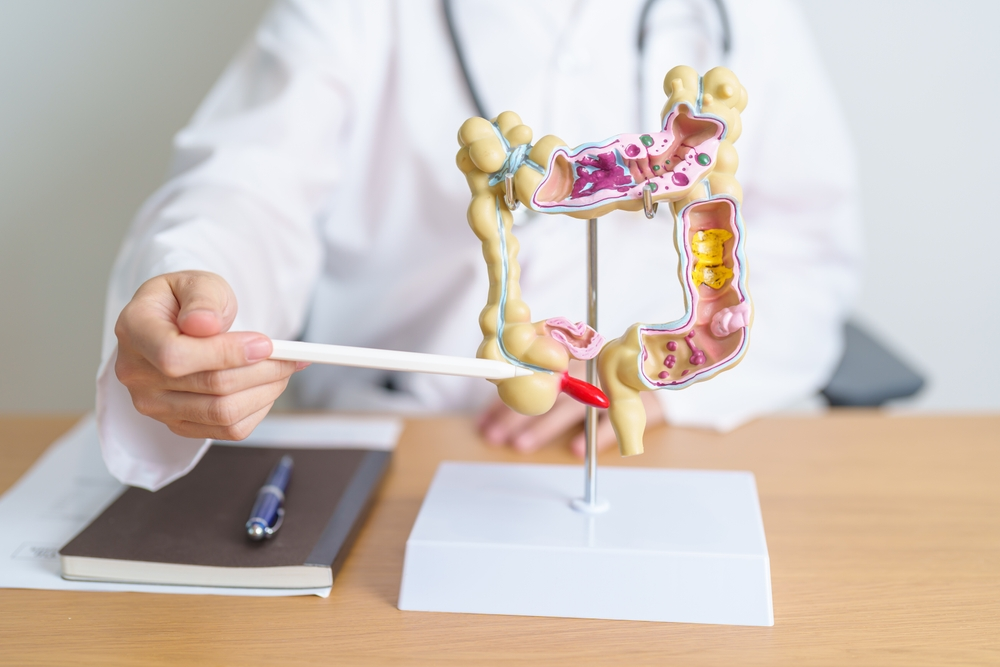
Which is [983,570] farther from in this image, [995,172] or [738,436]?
[995,172]

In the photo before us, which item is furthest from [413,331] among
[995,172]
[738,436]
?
[995,172]

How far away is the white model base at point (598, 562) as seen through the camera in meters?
0.47

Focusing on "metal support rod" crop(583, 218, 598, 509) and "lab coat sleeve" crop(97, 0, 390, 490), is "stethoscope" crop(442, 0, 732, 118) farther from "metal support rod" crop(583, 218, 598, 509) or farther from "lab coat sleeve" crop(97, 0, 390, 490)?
"metal support rod" crop(583, 218, 598, 509)

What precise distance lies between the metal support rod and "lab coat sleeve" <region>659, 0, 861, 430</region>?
1.18 feet

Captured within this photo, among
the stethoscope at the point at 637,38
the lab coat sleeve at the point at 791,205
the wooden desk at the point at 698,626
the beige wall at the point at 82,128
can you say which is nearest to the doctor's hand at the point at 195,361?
the wooden desk at the point at 698,626

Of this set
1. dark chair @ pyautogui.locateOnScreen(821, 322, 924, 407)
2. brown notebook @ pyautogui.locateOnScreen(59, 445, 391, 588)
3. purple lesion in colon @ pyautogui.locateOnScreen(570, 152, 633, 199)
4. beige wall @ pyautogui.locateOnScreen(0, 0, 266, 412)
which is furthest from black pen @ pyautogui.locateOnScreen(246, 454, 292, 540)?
beige wall @ pyautogui.locateOnScreen(0, 0, 266, 412)

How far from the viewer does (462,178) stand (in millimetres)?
851

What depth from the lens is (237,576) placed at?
19.7 inches

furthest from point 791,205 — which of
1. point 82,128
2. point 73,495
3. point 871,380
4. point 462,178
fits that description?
point 82,128

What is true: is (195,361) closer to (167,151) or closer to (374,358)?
(374,358)

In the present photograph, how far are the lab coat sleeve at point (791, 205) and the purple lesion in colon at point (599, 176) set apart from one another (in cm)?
45

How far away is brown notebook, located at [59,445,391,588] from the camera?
1.64 feet

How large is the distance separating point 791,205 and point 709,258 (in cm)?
55

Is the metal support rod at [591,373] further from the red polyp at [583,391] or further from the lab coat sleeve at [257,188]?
the lab coat sleeve at [257,188]
